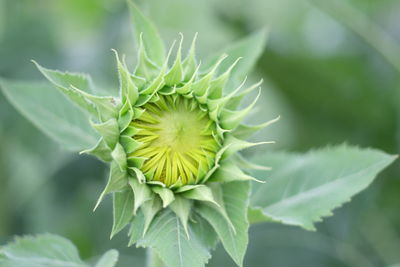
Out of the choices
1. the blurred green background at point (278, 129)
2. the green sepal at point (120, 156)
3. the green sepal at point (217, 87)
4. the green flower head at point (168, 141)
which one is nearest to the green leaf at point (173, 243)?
the green flower head at point (168, 141)

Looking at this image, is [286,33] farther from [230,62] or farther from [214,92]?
[214,92]

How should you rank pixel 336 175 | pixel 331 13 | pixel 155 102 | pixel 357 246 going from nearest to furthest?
pixel 155 102
pixel 336 175
pixel 357 246
pixel 331 13

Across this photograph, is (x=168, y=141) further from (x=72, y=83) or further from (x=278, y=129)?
(x=278, y=129)

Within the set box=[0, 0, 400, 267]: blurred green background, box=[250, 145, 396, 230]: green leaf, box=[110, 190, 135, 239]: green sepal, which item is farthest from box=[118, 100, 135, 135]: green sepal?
box=[0, 0, 400, 267]: blurred green background

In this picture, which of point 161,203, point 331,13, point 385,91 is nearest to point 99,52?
point 331,13

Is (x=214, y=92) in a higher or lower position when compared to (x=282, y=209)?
higher

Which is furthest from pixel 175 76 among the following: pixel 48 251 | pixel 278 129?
pixel 278 129

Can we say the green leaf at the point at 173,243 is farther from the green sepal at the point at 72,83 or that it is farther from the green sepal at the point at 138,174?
the green sepal at the point at 72,83

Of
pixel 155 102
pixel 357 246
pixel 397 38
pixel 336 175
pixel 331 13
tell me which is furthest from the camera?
pixel 397 38
